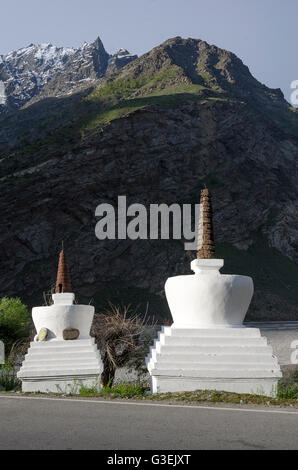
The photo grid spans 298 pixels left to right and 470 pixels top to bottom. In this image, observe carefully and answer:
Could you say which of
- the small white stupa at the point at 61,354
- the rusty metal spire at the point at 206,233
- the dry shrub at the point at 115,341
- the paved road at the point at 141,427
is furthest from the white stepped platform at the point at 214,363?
the dry shrub at the point at 115,341

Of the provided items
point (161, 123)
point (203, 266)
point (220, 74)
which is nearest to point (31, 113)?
point (220, 74)

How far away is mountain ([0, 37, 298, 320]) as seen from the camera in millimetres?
61531

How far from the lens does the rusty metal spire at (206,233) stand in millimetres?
11906

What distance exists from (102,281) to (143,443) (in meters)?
56.9

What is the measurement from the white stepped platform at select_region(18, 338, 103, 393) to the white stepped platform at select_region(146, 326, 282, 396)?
344 cm

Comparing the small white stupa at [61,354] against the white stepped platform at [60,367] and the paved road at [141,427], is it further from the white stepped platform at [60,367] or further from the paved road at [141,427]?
the paved road at [141,427]

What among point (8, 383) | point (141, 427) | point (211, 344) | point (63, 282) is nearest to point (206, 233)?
point (211, 344)

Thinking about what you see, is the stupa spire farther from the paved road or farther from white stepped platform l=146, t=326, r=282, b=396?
the paved road

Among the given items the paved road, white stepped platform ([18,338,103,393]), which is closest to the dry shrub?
white stepped platform ([18,338,103,393])

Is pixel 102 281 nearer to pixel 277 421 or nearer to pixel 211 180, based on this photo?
pixel 211 180

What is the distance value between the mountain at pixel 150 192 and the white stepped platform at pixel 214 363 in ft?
154

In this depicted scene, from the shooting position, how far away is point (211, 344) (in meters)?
11.0

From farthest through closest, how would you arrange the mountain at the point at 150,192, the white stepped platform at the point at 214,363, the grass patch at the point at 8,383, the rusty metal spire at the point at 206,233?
the mountain at the point at 150,192 → the grass patch at the point at 8,383 → the rusty metal spire at the point at 206,233 → the white stepped platform at the point at 214,363
